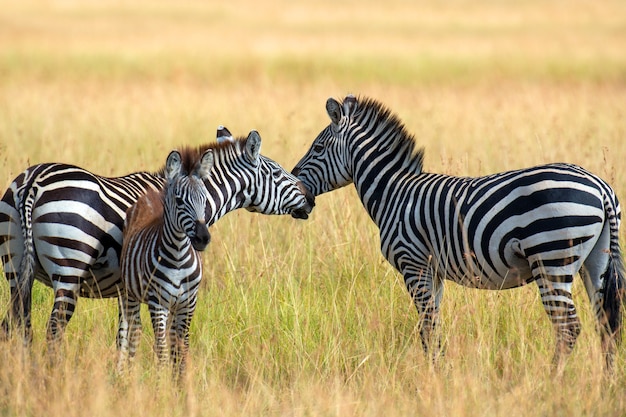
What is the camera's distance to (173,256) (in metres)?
4.95

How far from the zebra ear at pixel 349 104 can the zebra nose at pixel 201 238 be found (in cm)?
208

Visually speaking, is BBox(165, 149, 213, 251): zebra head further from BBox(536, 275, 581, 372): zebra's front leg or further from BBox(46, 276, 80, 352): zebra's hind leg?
BBox(536, 275, 581, 372): zebra's front leg

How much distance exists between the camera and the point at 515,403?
4.78m

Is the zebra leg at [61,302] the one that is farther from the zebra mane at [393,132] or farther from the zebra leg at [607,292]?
the zebra leg at [607,292]

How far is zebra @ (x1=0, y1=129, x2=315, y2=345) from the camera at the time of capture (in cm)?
509

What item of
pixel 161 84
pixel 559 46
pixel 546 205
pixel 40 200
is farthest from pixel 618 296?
pixel 559 46

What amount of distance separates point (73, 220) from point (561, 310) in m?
3.07

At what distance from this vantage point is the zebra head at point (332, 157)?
21.2 feet

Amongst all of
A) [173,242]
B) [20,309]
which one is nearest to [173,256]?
[173,242]

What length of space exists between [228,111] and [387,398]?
12075mm

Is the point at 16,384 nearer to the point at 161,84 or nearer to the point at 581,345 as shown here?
the point at 581,345

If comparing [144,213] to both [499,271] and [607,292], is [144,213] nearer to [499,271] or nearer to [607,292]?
[499,271]

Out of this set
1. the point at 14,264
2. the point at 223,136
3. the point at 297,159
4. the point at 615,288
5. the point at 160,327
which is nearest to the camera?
the point at 160,327

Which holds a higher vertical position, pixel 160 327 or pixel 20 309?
pixel 20 309
